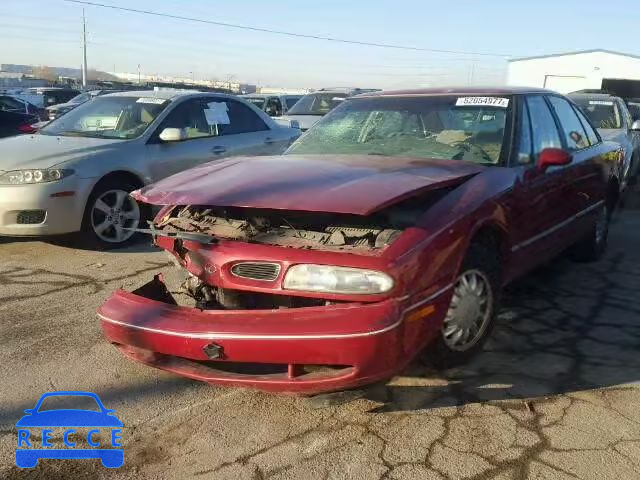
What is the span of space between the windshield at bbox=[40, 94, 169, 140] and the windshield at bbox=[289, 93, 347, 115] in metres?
6.35

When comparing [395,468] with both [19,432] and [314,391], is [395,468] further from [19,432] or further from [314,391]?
[19,432]

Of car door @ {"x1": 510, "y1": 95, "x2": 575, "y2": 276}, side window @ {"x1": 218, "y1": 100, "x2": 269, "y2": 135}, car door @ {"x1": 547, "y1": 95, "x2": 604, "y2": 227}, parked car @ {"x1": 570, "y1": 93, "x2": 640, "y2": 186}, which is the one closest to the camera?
car door @ {"x1": 510, "y1": 95, "x2": 575, "y2": 276}

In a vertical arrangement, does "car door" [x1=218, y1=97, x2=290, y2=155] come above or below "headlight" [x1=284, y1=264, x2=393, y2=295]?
above

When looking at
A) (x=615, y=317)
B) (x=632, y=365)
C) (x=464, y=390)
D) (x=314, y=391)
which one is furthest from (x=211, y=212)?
(x=615, y=317)

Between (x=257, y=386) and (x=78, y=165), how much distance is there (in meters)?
3.83

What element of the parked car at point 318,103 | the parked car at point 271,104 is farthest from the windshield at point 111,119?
the parked car at point 271,104

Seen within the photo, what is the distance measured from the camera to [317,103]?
43.9 feet

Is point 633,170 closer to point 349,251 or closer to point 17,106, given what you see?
point 349,251

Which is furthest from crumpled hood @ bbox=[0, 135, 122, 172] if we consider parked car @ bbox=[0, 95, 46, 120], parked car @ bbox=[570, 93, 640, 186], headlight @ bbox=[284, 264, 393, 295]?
parked car @ bbox=[0, 95, 46, 120]

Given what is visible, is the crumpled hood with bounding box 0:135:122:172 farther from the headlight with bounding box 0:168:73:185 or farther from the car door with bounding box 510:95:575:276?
the car door with bounding box 510:95:575:276

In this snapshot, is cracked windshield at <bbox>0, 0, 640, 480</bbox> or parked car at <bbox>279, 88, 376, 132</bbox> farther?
parked car at <bbox>279, 88, 376, 132</bbox>

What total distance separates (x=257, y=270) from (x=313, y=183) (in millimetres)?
573

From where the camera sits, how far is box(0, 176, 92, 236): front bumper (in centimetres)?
551

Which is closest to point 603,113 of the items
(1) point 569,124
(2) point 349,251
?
(1) point 569,124
